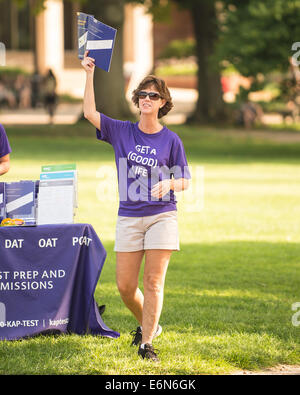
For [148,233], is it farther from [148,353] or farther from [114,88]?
[114,88]

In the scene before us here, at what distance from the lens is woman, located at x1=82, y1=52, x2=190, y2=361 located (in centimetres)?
623

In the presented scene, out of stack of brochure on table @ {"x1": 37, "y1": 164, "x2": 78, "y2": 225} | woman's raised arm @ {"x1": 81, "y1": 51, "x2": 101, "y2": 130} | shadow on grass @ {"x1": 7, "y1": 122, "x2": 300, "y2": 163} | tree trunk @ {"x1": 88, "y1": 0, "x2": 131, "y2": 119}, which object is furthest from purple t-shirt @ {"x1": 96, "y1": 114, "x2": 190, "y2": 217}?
tree trunk @ {"x1": 88, "y1": 0, "x2": 131, "y2": 119}

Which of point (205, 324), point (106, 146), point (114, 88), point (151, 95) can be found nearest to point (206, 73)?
point (114, 88)

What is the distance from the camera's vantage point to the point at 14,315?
6941 millimetres

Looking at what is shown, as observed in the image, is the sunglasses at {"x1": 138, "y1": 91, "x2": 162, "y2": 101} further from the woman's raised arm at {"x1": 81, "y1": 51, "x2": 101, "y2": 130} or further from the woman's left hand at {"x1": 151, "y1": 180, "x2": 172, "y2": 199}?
the woman's left hand at {"x1": 151, "y1": 180, "x2": 172, "y2": 199}

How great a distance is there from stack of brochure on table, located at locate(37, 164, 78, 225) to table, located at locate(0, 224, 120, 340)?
0.10m

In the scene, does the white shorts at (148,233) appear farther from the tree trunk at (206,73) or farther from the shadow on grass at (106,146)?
the tree trunk at (206,73)

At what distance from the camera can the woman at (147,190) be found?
6227mm

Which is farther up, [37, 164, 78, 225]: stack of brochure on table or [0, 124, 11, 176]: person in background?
[0, 124, 11, 176]: person in background

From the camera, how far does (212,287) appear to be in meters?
9.32

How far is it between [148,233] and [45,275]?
43.5 inches

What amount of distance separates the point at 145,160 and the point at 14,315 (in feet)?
5.82
